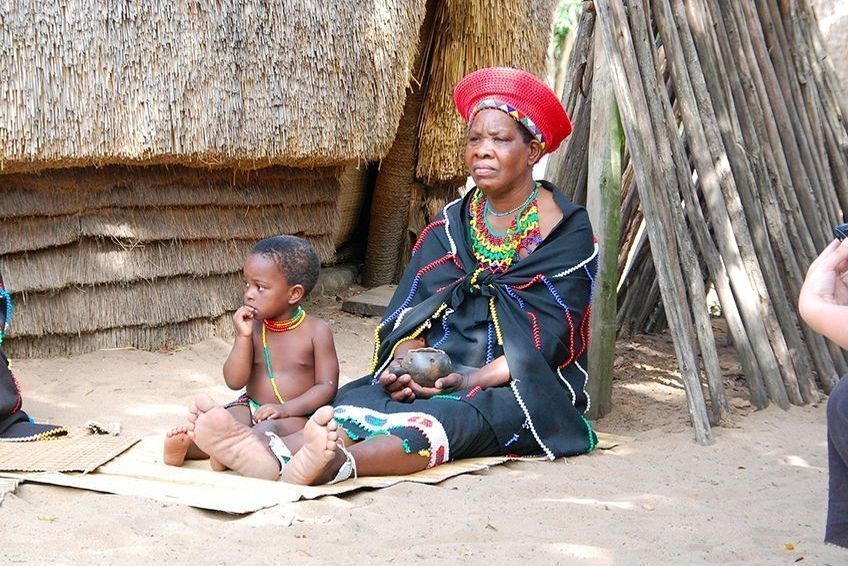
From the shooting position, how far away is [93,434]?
12.8 ft

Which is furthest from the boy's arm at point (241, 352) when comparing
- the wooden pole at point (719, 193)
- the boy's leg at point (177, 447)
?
the wooden pole at point (719, 193)

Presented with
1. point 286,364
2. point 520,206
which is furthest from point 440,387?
point 520,206

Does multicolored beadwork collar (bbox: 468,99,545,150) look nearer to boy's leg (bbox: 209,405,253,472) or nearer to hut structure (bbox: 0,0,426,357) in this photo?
boy's leg (bbox: 209,405,253,472)

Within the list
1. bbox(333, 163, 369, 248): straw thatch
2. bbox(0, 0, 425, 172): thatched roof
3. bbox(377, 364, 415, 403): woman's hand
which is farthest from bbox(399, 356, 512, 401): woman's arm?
bbox(333, 163, 369, 248): straw thatch

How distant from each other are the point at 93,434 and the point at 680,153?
2.69 meters

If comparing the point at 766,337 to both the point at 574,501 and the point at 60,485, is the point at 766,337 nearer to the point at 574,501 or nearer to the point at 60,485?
the point at 574,501

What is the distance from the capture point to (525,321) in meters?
3.93

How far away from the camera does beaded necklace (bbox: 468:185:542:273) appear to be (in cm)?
406

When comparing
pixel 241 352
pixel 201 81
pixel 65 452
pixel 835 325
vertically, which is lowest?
pixel 65 452

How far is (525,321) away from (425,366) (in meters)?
0.44

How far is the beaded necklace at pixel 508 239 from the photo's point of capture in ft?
13.3

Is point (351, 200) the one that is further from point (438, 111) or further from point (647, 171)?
point (647, 171)

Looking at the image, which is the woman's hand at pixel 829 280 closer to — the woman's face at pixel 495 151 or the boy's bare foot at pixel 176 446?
the woman's face at pixel 495 151

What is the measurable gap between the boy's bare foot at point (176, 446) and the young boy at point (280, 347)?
290 millimetres
